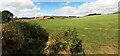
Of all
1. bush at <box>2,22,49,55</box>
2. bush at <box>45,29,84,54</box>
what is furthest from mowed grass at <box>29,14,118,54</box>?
bush at <box>2,22,49,55</box>

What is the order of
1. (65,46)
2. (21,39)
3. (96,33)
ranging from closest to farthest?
(21,39)
(65,46)
(96,33)

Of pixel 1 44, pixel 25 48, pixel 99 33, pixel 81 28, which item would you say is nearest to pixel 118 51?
pixel 99 33

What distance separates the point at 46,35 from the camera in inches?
514

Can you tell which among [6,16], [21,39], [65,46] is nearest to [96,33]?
[65,46]

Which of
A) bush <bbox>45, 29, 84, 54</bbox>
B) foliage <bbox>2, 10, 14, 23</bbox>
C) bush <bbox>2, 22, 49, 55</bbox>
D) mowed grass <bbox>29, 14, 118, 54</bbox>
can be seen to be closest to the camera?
bush <bbox>2, 22, 49, 55</bbox>

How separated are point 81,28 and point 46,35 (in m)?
3.90

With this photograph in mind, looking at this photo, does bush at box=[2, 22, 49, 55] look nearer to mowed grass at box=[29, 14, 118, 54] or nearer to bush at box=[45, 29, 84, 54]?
bush at box=[45, 29, 84, 54]

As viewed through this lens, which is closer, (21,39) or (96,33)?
(21,39)

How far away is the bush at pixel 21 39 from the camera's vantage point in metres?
11.4

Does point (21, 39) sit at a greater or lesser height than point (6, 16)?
lesser

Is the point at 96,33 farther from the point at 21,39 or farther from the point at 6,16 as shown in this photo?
the point at 21,39

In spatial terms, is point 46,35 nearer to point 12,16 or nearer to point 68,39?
point 68,39

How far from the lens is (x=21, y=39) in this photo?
11.6 meters

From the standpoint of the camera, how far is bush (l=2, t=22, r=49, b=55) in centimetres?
1145
